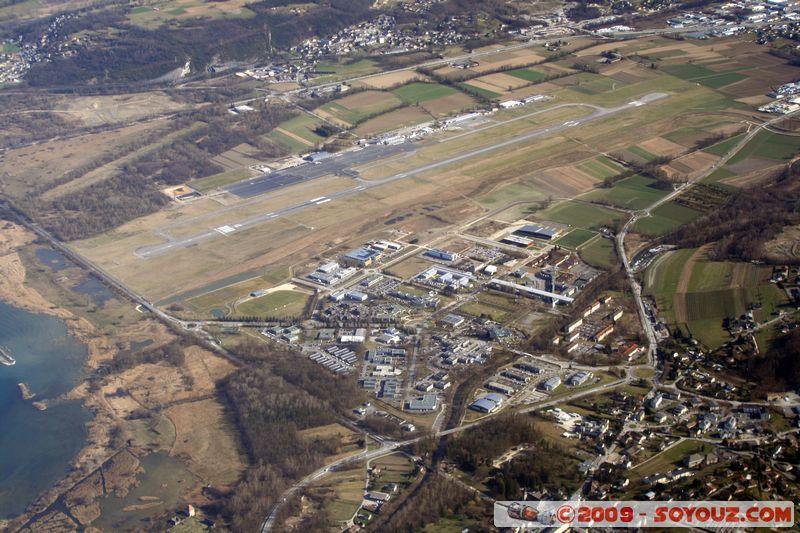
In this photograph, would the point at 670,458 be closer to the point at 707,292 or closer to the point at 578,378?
the point at 578,378

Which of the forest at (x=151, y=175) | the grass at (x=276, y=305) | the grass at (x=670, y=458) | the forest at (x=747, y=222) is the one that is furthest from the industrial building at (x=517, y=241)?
the forest at (x=151, y=175)

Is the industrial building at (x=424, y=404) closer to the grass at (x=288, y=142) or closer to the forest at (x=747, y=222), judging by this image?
the forest at (x=747, y=222)

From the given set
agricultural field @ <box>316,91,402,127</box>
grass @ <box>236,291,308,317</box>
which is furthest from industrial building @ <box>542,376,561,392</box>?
agricultural field @ <box>316,91,402,127</box>

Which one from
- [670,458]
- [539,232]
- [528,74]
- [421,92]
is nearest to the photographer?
[670,458]

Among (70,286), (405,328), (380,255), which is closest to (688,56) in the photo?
(380,255)

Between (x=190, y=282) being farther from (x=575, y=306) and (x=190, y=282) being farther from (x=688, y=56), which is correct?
(x=688, y=56)

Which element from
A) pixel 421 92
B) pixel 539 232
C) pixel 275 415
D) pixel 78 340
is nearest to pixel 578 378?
pixel 275 415
